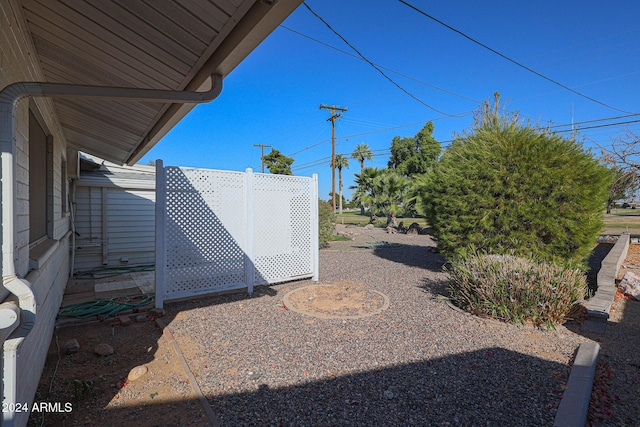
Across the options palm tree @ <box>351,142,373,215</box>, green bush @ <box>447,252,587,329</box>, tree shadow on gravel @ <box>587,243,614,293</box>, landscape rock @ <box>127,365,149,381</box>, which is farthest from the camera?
palm tree @ <box>351,142,373,215</box>

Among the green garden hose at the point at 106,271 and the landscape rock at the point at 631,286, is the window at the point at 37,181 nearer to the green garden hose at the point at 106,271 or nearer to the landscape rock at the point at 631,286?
the green garden hose at the point at 106,271

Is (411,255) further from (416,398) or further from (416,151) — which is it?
(416,151)

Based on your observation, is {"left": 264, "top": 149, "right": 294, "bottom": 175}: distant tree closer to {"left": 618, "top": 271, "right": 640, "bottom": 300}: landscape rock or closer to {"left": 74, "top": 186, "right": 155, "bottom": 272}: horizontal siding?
{"left": 74, "top": 186, "right": 155, "bottom": 272}: horizontal siding

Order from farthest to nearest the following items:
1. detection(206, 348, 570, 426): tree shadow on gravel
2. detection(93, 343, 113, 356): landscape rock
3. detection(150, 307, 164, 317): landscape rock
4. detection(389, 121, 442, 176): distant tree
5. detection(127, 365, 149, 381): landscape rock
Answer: detection(389, 121, 442, 176): distant tree → detection(150, 307, 164, 317): landscape rock → detection(93, 343, 113, 356): landscape rock → detection(127, 365, 149, 381): landscape rock → detection(206, 348, 570, 426): tree shadow on gravel

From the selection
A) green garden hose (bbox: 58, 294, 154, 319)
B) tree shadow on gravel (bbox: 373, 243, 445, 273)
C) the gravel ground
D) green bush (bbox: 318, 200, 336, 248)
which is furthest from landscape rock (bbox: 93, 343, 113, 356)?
green bush (bbox: 318, 200, 336, 248)

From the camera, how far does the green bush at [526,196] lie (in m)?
5.46

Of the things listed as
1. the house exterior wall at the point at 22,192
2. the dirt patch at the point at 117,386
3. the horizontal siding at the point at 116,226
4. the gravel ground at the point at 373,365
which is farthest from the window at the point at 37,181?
the horizontal siding at the point at 116,226

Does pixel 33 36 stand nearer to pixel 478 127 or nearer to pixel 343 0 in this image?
pixel 343 0

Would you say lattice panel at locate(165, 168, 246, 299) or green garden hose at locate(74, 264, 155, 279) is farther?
green garden hose at locate(74, 264, 155, 279)

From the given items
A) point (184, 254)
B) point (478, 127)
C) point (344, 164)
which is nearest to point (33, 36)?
point (184, 254)

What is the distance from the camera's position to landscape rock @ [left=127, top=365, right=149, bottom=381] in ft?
8.91

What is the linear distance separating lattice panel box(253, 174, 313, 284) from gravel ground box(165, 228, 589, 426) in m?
1.08

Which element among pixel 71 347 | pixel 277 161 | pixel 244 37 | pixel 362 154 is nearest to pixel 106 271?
pixel 71 347

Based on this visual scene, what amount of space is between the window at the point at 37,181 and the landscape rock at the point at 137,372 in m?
1.46
